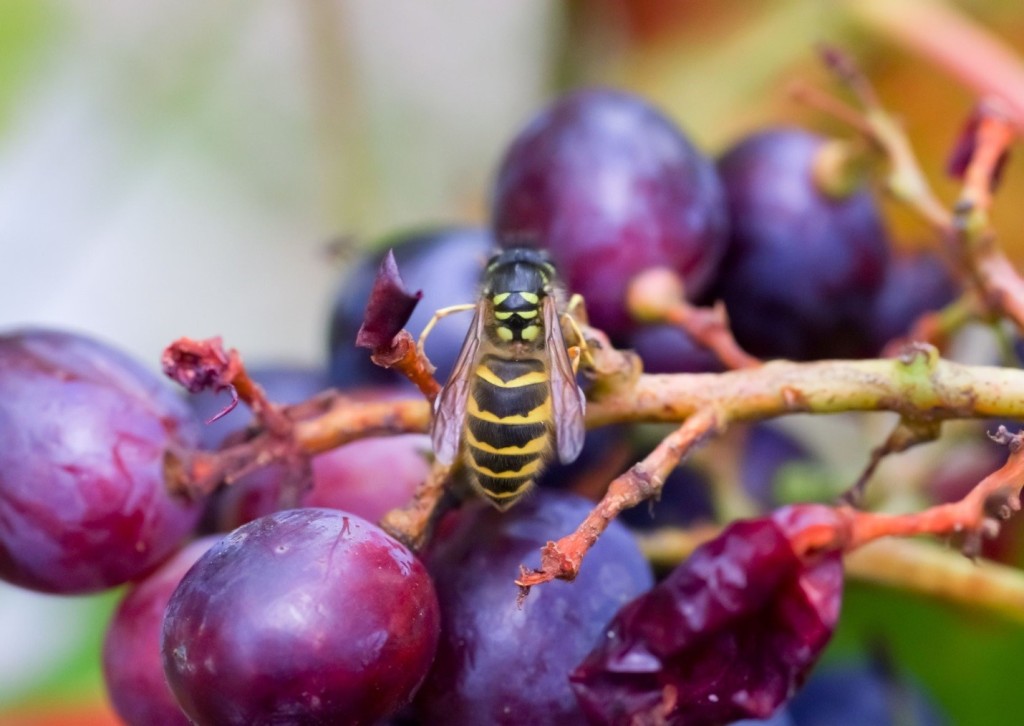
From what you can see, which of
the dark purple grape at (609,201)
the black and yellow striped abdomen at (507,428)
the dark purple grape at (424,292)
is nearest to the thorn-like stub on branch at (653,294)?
the dark purple grape at (609,201)

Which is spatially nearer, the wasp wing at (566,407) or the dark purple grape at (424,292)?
the wasp wing at (566,407)

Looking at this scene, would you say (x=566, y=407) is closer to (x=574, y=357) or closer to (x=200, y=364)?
(x=574, y=357)

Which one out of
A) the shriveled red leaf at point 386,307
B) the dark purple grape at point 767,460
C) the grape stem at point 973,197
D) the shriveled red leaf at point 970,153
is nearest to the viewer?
the shriveled red leaf at point 386,307

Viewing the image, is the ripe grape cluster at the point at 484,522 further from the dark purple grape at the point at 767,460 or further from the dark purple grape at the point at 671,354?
the dark purple grape at the point at 767,460

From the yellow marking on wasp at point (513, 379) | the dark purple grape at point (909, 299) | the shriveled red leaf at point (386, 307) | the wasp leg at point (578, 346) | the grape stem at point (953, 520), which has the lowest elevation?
the dark purple grape at point (909, 299)

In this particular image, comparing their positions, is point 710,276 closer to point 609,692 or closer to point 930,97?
point 609,692

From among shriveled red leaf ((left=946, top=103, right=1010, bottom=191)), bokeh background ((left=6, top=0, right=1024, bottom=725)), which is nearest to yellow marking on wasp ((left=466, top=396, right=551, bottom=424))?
shriveled red leaf ((left=946, top=103, right=1010, bottom=191))

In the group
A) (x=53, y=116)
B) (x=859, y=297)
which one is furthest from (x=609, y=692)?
(x=53, y=116)

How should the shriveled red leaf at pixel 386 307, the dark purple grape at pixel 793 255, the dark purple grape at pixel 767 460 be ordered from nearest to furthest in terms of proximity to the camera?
the shriveled red leaf at pixel 386 307, the dark purple grape at pixel 793 255, the dark purple grape at pixel 767 460
